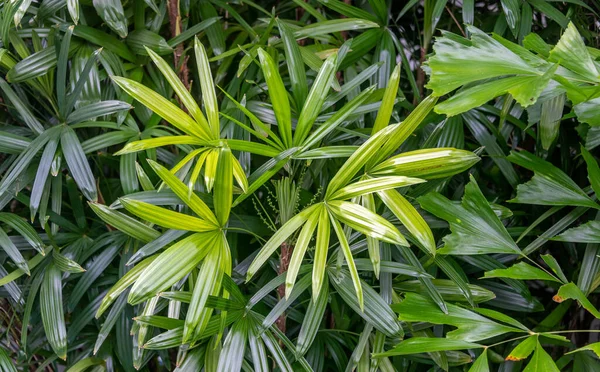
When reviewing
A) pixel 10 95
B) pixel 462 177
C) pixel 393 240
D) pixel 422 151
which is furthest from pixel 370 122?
pixel 10 95

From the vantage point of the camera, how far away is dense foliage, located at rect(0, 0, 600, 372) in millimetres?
752

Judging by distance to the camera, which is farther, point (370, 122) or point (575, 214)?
point (370, 122)

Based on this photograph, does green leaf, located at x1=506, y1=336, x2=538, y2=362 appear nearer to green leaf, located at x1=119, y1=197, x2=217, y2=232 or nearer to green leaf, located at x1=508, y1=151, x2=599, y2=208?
green leaf, located at x1=508, y1=151, x2=599, y2=208

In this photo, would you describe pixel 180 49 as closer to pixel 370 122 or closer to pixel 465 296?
pixel 370 122

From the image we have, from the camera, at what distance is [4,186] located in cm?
93

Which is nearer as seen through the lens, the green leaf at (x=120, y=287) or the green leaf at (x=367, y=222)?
the green leaf at (x=367, y=222)

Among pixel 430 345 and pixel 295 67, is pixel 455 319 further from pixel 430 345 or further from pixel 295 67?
pixel 295 67

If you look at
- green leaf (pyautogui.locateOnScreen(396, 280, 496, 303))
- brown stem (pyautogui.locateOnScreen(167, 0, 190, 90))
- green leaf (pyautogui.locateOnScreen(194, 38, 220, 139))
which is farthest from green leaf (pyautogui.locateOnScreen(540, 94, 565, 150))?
brown stem (pyautogui.locateOnScreen(167, 0, 190, 90))

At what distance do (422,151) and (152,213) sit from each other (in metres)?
0.36

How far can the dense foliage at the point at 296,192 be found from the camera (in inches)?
29.6

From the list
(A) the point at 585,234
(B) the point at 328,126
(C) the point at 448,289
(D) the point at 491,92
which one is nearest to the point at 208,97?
(B) the point at 328,126

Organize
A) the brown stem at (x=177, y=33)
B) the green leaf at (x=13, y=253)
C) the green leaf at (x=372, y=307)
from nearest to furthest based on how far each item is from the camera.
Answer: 1. the green leaf at (x=372, y=307)
2. the green leaf at (x=13, y=253)
3. the brown stem at (x=177, y=33)

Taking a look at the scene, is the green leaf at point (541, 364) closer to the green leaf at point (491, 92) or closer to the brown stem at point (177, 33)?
the green leaf at point (491, 92)

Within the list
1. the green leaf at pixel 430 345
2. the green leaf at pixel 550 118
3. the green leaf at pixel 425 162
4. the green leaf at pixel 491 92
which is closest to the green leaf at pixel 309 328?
the green leaf at pixel 430 345
